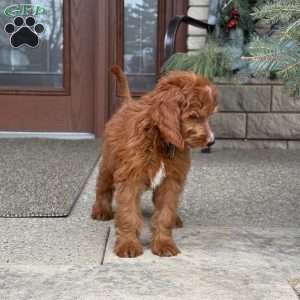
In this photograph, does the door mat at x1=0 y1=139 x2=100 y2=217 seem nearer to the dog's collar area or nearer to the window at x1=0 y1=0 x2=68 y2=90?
the window at x1=0 y1=0 x2=68 y2=90

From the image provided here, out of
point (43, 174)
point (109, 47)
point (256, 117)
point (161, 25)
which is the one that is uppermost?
point (161, 25)

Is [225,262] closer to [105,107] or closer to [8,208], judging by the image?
[8,208]

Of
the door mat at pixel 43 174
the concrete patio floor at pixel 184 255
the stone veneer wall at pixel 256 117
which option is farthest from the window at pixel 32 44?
the concrete patio floor at pixel 184 255

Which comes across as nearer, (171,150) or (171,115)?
(171,115)

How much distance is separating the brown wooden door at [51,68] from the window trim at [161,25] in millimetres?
253

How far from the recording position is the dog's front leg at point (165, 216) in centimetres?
356

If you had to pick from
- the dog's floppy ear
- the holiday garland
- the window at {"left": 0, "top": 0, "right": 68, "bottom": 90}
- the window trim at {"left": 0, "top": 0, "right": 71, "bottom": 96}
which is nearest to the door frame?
the window trim at {"left": 0, "top": 0, "right": 71, "bottom": 96}

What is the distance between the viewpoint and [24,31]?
707 centimetres

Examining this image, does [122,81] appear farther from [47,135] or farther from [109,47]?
[47,135]

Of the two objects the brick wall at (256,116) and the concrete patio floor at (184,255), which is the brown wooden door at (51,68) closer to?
the brick wall at (256,116)

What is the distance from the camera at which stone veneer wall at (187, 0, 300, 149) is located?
21.1ft

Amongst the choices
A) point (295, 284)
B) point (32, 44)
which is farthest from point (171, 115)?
point (32, 44)

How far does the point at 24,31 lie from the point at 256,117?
9.38 feet

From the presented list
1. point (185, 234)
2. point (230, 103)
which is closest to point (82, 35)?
point (230, 103)
